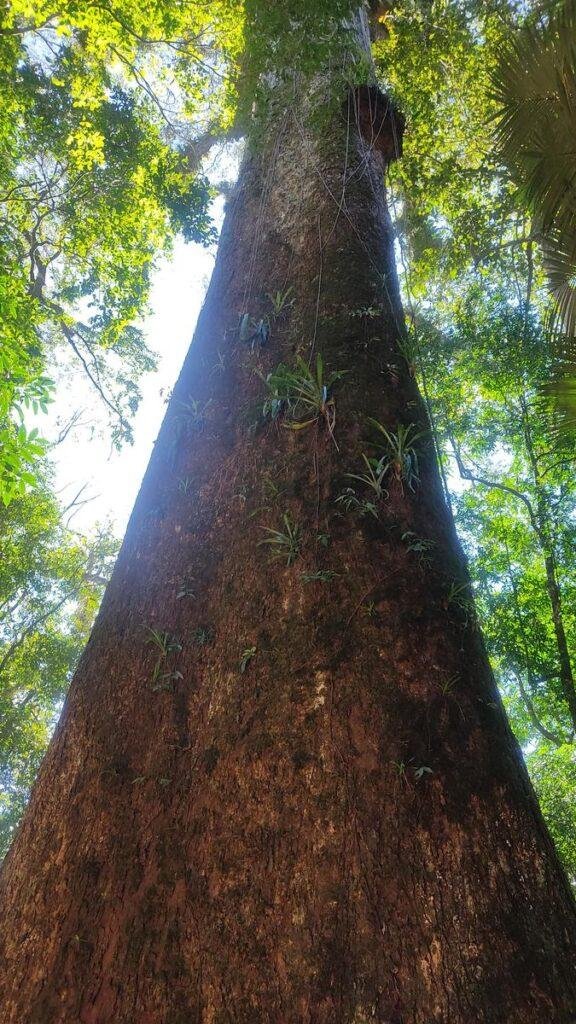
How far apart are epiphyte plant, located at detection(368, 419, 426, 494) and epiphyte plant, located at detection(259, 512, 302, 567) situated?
0.36 meters

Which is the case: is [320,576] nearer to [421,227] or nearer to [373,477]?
[373,477]

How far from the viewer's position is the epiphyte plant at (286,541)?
68.8 inches

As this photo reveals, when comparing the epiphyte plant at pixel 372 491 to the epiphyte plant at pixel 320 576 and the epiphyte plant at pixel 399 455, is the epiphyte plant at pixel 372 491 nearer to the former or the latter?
the epiphyte plant at pixel 399 455

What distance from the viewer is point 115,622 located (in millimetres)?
1990

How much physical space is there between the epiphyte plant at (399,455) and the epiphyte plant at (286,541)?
359 millimetres

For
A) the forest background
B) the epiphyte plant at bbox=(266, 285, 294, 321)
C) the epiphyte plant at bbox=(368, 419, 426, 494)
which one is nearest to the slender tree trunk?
the forest background

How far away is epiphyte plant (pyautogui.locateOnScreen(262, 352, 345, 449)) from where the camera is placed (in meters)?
2.09

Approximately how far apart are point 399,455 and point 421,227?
7.20 m

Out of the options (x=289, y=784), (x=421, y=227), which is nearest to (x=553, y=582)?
(x=421, y=227)

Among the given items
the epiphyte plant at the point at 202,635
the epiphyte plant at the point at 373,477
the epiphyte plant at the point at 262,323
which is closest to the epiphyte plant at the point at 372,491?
the epiphyte plant at the point at 373,477

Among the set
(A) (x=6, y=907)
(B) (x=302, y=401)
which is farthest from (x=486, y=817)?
(B) (x=302, y=401)

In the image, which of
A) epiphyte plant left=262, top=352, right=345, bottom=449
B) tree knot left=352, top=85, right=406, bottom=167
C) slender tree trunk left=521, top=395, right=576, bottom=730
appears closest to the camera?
epiphyte plant left=262, top=352, right=345, bottom=449

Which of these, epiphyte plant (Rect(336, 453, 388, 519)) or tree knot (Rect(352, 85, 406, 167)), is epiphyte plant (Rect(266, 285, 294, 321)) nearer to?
epiphyte plant (Rect(336, 453, 388, 519))

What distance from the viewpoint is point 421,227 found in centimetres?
783
